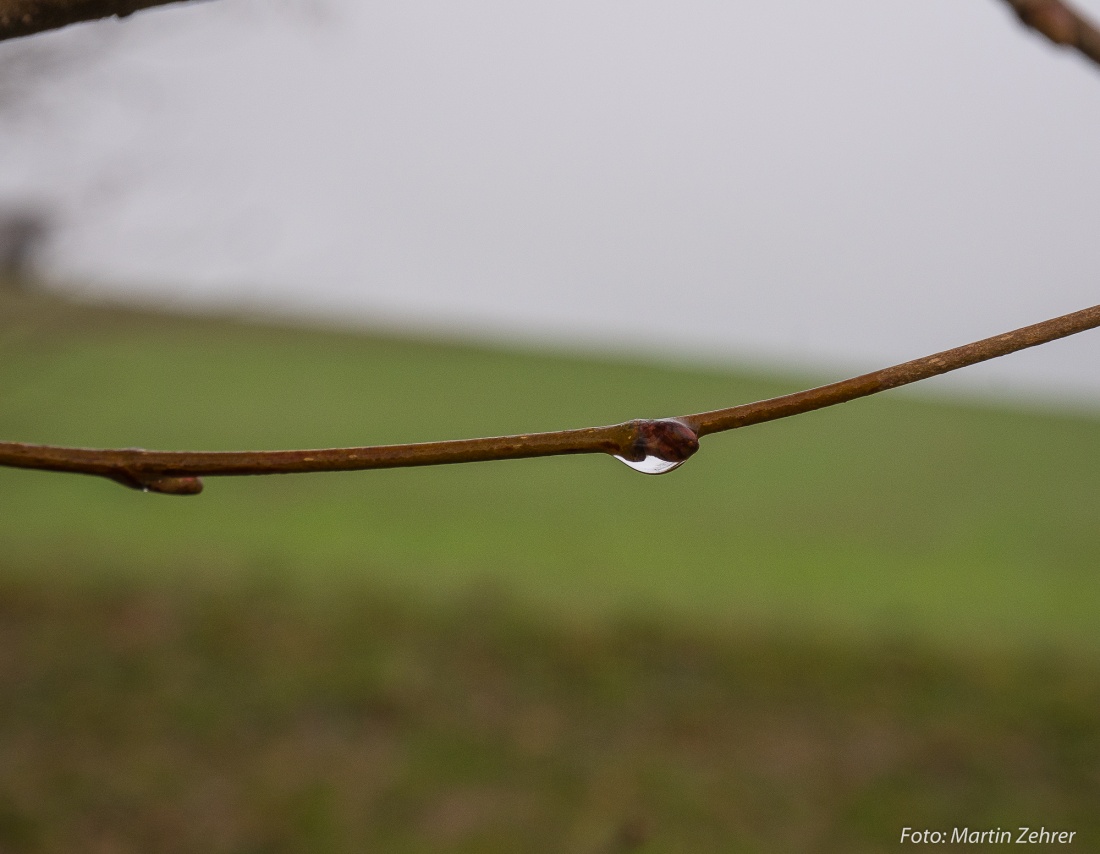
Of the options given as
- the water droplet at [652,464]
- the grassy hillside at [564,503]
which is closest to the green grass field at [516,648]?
the grassy hillside at [564,503]

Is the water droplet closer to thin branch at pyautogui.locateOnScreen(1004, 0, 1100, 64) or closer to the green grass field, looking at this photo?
thin branch at pyautogui.locateOnScreen(1004, 0, 1100, 64)

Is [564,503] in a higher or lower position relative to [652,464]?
lower

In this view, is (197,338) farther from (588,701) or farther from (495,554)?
(588,701)

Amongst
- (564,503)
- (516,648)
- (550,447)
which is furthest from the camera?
(564,503)

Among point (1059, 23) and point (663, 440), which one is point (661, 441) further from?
point (1059, 23)

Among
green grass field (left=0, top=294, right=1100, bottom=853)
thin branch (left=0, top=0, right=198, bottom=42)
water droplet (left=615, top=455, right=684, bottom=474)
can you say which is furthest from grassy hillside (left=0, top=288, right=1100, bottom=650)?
water droplet (left=615, top=455, right=684, bottom=474)

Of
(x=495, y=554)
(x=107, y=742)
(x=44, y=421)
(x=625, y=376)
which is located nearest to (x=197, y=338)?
(x=44, y=421)

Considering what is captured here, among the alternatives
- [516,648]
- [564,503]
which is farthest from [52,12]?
[564,503]
